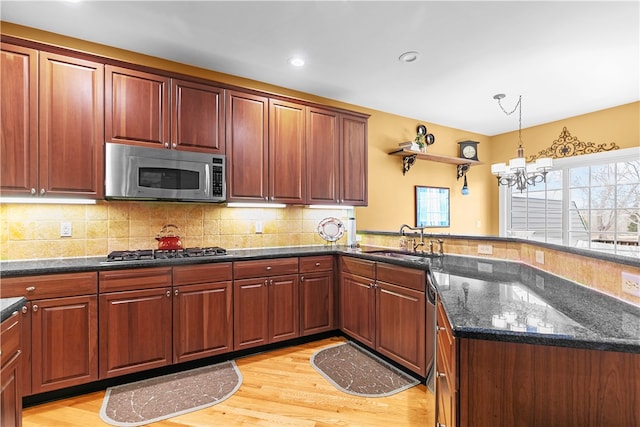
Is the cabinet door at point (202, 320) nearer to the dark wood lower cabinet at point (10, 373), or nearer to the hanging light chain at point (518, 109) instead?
the dark wood lower cabinet at point (10, 373)

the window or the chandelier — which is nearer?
the chandelier

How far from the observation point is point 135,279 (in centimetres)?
229

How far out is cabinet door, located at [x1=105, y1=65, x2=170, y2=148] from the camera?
7.93 feet

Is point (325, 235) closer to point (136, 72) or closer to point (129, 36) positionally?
point (136, 72)

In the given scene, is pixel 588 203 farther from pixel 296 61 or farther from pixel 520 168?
pixel 296 61

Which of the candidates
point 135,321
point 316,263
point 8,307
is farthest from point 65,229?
point 316,263

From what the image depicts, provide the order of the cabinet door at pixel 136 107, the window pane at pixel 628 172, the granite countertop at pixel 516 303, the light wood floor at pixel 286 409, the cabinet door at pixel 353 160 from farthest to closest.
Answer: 1. the window pane at pixel 628 172
2. the cabinet door at pixel 353 160
3. the cabinet door at pixel 136 107
4. the light wood floor at pixel 286 409
5. the granite countertop at pixel 516 303

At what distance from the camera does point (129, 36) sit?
250cm

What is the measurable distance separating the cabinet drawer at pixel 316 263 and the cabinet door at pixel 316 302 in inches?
1.6

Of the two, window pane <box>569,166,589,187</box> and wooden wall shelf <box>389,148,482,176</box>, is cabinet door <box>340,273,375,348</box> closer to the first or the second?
wooden wall shelf <box>389,148,482,176</box>

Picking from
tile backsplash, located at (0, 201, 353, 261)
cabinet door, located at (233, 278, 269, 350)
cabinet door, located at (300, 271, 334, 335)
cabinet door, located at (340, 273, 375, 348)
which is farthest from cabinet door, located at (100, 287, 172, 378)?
cabinet door, located at (340, 273, 375, 348)

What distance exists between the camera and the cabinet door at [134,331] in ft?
7.23

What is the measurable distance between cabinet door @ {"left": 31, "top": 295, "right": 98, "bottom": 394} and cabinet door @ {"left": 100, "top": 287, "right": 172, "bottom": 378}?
0.06 metres

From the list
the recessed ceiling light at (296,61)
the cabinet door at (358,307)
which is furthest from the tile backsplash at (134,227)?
the recessed ceiling light at (296,61)
